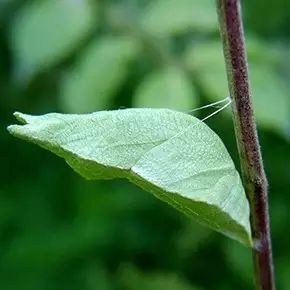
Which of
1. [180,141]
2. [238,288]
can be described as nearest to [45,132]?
[180,141]

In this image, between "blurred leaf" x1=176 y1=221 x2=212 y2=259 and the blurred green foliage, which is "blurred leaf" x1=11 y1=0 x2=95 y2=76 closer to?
the blurred green foliage

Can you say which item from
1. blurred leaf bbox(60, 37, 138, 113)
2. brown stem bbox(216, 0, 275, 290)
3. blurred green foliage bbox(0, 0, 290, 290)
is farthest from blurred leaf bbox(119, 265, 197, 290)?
brown stem bbox(216, 0, 275, 290)

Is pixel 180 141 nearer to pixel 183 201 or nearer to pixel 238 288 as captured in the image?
pixel 183 201

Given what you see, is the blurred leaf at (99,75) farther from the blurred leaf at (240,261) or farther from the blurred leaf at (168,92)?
the blurred leaf at (240,261)

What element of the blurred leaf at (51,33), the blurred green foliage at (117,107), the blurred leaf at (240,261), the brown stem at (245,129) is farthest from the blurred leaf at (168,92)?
the brown stem at (245,129)

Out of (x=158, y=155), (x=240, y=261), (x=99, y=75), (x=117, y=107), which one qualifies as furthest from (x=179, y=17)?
(x=158, y=155)

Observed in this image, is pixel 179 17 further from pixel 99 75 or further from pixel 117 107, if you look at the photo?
pixel 117 107
